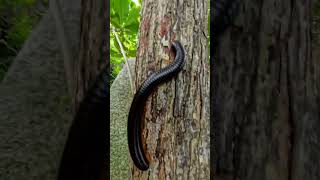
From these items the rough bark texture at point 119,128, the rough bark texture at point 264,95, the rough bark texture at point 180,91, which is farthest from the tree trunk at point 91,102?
the rough bark texture at point 119,128

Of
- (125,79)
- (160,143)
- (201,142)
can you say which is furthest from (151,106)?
(125,79)

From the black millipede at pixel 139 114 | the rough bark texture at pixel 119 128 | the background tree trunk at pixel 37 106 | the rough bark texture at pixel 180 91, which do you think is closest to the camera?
the background tree trunk at pixel 37 106

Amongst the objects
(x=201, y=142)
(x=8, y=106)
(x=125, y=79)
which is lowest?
(x=201, y=142)

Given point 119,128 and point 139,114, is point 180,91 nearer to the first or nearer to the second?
point 139,114

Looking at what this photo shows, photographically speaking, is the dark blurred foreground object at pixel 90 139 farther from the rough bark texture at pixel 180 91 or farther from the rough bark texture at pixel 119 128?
the rough bark texture at pixel 119 128

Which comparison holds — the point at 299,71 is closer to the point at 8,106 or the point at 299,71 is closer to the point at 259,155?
the point at 259,155

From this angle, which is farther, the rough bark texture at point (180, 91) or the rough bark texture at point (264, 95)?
the rough bark texture at point (180, 91)
